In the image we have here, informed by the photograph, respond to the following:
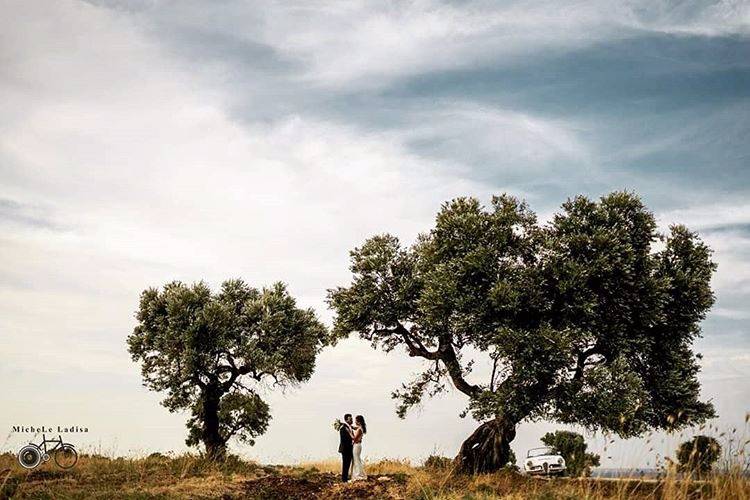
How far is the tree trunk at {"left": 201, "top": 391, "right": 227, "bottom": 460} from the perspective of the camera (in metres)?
38.1

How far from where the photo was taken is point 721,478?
14.8 meters

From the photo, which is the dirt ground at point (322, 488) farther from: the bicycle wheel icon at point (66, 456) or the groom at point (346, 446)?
the bicycle wheel icon at point (66, 456)

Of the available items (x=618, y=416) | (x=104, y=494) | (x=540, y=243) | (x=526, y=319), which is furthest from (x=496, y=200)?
(x=104, y=494)

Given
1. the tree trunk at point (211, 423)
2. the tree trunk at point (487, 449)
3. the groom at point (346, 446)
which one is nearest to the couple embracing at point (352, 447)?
the groom at point (346, 446)

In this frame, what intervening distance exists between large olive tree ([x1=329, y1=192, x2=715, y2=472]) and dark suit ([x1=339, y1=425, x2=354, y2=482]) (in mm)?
5350

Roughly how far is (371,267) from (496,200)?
718 cm

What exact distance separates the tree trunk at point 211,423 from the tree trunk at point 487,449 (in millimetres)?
15129

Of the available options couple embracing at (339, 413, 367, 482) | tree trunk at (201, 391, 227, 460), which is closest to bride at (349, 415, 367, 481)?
couple embracing at (339, 413, 367, 482)

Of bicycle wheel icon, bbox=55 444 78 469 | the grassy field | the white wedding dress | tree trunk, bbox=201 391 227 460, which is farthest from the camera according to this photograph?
tree trunk, bbox=201 391 227 460

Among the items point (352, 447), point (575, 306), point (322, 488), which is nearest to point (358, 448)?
point (352, 447)

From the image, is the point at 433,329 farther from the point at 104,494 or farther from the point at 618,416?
the point at 104,494

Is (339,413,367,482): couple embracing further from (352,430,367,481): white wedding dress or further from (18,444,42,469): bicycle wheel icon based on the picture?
(18,444,42,469): bicycle wheel icon

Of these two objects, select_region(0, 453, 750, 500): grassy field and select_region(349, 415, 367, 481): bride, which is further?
select_region(349, 415, 367, 481): bride

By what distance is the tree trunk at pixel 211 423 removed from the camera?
38094mm
